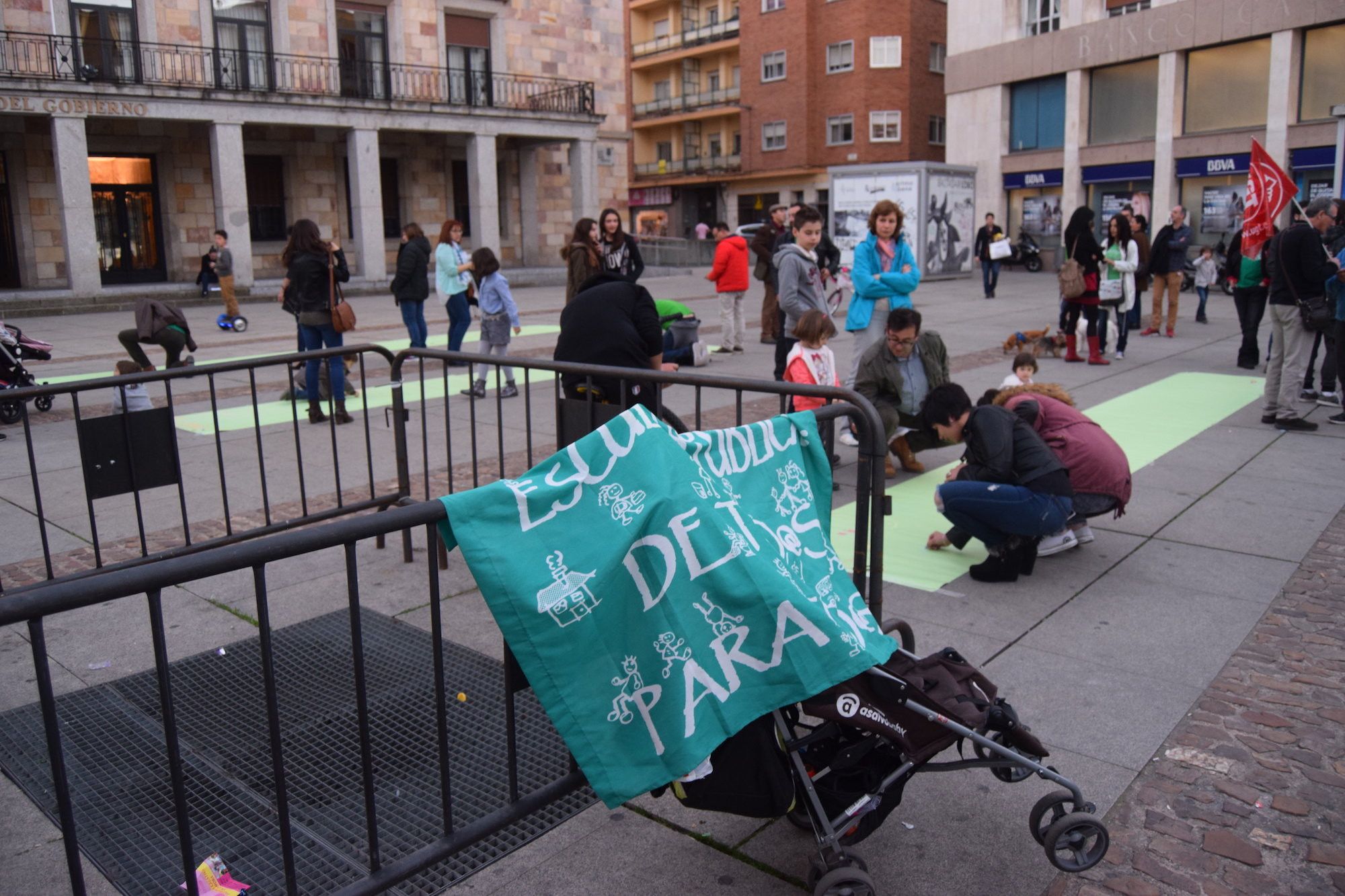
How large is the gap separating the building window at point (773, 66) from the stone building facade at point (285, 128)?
16483 millimetres

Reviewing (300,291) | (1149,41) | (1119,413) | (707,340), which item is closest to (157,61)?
(707,340)

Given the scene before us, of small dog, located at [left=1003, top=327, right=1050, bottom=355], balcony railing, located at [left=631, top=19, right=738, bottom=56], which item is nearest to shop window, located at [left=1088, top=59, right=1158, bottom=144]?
small dog, located at [left=1003, top=327, right=1050, bottom=355]

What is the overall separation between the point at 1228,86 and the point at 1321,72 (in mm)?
2588

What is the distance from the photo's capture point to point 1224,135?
100ft

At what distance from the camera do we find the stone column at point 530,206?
3516 cm

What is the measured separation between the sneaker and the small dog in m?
7.93

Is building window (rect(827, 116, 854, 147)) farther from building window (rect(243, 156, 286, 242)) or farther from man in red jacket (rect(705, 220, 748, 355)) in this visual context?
man in red jacket (rect(705, 220, 748, 355))

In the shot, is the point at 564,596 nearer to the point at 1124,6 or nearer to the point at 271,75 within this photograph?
the point at 271,75

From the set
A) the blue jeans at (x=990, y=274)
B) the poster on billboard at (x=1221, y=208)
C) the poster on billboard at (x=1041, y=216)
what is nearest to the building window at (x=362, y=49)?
the blue jeans at (x=990, y=274)

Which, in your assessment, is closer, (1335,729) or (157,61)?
(1335,729)

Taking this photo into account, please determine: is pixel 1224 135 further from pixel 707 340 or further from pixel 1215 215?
pixel 707 340

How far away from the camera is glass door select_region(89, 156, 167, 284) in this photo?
28.3m

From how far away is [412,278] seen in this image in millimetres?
12141

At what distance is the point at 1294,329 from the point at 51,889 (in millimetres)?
9475
